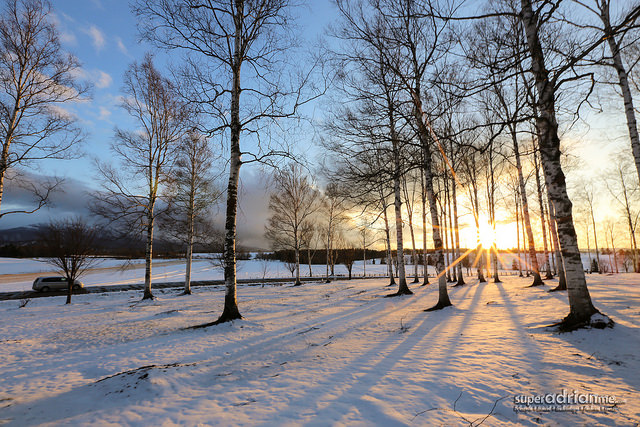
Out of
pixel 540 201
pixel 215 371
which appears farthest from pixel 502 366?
pixel 540 201

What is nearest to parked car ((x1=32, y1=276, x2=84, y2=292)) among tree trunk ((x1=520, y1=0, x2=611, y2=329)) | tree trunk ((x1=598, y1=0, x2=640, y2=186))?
tree trunk ((x1=520, y1=0, x2=611, y2=329))

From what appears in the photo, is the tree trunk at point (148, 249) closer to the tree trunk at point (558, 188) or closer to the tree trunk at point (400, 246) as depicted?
the tree trunk at point (400, 246)

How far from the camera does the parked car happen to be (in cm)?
2331

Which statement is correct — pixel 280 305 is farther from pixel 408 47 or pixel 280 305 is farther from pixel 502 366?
pixel 408 47

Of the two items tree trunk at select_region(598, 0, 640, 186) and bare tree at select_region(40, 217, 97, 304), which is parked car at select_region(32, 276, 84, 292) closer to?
bare tree at select_region(40, 217, 97, 304)

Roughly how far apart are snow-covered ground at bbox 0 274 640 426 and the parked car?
805 inches

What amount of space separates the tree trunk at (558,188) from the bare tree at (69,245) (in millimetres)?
20725

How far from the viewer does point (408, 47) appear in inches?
374

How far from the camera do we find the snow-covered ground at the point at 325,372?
3.01 m

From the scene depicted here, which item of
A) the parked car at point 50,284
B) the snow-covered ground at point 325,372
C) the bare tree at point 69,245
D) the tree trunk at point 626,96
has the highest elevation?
the tree trunk at point 626,96

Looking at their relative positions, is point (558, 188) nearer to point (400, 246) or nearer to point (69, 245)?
point (400, 246)

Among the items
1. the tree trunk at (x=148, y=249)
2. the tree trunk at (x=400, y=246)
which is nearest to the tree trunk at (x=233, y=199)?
the tree trunk at (x=400, y=246)

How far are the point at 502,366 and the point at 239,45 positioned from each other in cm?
1094

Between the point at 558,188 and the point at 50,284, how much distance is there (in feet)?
116
